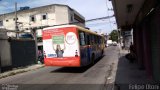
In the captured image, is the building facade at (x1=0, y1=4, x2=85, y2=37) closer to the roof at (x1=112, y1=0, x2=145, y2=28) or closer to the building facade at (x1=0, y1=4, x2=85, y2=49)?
the building facade at (x1=0, y1=4, x2=85, y2=49)

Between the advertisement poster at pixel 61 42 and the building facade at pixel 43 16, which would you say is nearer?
the advertisement poster at pixel 61 42

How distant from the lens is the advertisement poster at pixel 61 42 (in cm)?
1579

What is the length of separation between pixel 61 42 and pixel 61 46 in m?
0.24

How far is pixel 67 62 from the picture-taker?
16.0m

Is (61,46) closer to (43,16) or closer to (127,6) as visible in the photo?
(127,6)

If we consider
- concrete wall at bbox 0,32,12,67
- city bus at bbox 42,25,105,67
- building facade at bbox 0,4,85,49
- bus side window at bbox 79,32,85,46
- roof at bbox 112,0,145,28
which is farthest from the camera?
building facade at bbox 0,4,85,49

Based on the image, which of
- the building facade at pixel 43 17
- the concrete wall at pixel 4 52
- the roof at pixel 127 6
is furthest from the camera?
the building facade at pixel 43 17

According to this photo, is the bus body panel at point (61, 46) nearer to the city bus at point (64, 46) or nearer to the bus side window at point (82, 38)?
the city bus at point (64, 46)

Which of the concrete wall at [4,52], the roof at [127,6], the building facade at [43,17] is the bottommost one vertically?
the concrete wall at [4,52]

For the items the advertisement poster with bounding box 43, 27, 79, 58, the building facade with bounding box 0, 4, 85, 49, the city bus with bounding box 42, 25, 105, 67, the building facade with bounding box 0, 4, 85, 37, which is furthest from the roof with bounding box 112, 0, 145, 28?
the building facade with bounding box 0, 4, 85, 37

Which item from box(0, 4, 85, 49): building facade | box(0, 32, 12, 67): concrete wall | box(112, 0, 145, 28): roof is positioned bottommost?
box(0, 32, 12, 67): concrete wall

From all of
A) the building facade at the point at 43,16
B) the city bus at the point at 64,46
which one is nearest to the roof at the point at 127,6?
the city bus at the point at 64,46

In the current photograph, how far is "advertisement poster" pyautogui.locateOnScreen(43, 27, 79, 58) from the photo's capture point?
1579 centimetres

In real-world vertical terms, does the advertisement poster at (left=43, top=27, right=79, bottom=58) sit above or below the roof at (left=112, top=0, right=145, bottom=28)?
below
